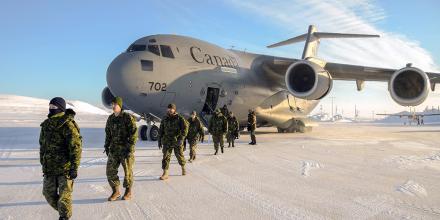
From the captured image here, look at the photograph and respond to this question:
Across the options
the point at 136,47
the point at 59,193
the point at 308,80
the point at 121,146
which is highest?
the point at 136,47

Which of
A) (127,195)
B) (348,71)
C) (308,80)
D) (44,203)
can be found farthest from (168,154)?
(348,71)

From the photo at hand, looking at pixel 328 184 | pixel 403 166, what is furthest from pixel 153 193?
pixel 403 166

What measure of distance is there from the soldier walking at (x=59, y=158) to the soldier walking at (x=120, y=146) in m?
1.10

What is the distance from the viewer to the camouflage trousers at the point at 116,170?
15.6ft

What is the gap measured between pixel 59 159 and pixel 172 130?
9.58 ft

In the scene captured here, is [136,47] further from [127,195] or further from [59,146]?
[59,146]

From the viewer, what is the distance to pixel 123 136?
493cm

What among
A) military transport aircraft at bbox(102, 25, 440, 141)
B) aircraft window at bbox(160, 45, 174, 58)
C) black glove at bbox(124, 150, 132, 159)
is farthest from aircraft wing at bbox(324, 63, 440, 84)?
black glove at bbox(124, 150, 132, 159)

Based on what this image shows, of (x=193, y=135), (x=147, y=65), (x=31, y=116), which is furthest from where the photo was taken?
(x=31, y=116)

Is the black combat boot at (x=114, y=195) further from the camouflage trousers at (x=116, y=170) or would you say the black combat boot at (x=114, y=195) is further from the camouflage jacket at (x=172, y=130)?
the camouflage jacket at (x=172, y=130)

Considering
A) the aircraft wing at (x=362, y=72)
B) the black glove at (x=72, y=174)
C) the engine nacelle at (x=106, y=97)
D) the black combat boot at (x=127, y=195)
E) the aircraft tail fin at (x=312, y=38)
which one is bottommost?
the black combat boot at (x=127, y=195)

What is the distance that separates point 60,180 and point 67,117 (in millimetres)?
685

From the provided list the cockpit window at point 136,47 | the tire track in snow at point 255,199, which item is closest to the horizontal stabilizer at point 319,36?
the cockpit window at point 136,47

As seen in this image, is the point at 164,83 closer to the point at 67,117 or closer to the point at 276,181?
the point at 276,181
